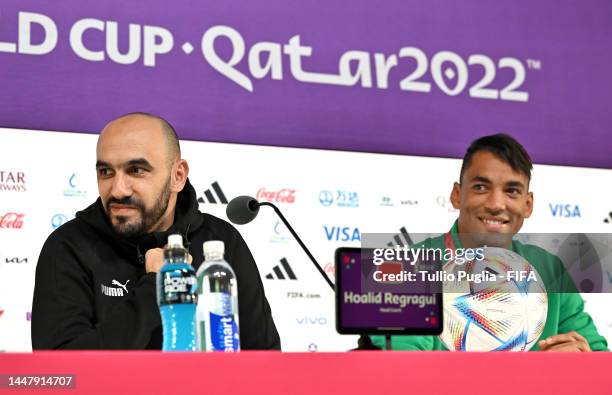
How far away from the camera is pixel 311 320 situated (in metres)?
4.37

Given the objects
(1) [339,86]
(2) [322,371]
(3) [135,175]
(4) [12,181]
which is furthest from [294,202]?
(2) [322,371]

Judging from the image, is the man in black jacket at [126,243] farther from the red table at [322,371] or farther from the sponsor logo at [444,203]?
the sponsor logo at [444,203]

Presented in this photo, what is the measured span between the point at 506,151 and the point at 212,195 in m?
1.32

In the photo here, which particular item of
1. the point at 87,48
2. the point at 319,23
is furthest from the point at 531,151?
the point at 87,48

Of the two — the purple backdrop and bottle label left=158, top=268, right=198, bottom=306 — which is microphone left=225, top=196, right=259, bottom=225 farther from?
the purple backdrop

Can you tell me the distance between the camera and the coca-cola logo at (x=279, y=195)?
4.36 metres

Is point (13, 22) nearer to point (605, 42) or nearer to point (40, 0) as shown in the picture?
point (40, 0)

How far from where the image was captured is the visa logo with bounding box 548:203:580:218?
4.79 m

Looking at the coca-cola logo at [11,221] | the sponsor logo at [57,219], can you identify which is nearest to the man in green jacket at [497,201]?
the sponsor logo at [57,219]

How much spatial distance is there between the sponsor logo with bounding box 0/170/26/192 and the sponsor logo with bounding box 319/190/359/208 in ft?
4.02

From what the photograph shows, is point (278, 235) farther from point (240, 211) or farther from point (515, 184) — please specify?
→ point (240, 211)

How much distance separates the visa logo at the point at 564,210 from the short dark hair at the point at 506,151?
134cm

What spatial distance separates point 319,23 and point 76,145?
1.25m

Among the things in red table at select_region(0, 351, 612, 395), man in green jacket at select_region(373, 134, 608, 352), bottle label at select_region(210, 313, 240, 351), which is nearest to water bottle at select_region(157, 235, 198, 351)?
bottle label at select_region(210, 313, 240, 351)
